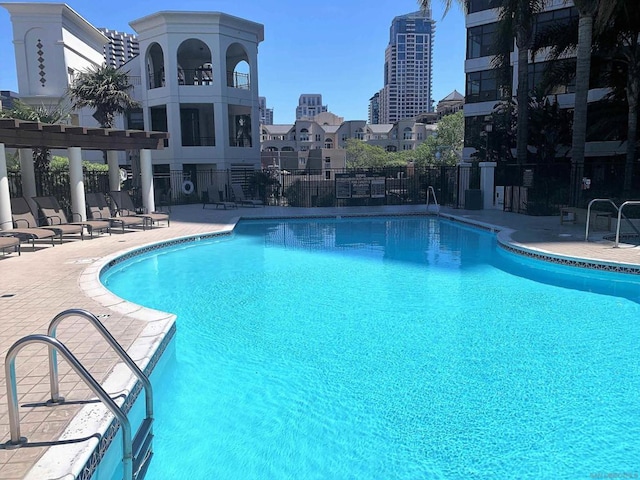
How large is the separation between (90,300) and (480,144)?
23855 millimetres

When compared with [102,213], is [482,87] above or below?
above

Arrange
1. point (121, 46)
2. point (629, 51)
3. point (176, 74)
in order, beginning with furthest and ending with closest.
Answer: point (121, 46) < point (176, 74) < point (629, 51)

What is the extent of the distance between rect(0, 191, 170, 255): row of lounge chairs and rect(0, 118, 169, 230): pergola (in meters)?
0.50

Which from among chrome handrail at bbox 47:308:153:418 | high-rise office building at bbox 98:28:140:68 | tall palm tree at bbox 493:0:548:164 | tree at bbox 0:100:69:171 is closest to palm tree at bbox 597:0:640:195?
tall palm tree at bbox 493:0:548:164

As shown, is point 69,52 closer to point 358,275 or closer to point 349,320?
point 358,275

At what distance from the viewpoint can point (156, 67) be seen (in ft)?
102

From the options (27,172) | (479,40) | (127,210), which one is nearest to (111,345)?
(127,210)

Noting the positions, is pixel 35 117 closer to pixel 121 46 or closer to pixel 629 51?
pixel 629 51

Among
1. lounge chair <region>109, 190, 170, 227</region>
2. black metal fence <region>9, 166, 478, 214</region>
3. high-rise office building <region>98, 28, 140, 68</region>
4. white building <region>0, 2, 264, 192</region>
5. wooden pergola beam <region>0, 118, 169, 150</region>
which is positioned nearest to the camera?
wooden pergola beam <region>0, 118, 169, 150</region>

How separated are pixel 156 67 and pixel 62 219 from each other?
20.6m

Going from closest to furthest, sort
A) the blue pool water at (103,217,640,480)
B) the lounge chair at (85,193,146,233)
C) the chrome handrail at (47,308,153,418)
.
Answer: the chrome handrail at (47,308,153,418) → the blue pool water at (103,217,640,480) → the lounge chair at (85,193,146,233)

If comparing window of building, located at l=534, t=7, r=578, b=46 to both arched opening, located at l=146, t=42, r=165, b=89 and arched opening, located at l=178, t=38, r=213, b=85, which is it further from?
arched opening, located at l=146, t=42, r=165, b=89

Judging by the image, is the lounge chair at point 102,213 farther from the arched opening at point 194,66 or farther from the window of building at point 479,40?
the window of building at point 479,40

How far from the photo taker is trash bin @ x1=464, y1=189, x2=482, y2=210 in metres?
20.9
